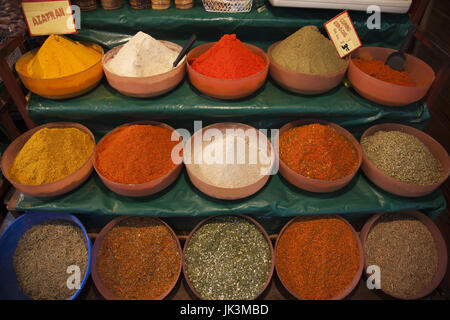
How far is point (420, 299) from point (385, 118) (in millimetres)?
978

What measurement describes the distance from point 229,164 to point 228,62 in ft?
1.67

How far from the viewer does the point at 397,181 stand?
1.34m

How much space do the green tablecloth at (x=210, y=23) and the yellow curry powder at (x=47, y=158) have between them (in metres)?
0.61

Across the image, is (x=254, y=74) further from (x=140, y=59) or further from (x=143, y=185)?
(x=143, y=185)

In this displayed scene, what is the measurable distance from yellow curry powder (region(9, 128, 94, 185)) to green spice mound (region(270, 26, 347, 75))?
1.13 meters

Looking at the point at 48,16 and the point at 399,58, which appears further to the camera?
the point at 399,58

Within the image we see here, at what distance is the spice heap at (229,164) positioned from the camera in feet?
4.31

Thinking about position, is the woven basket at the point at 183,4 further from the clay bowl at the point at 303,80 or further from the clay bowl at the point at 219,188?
the clay bowl at the point at 219,188

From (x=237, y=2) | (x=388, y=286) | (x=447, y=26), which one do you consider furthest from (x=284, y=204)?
(x=447, y=26)

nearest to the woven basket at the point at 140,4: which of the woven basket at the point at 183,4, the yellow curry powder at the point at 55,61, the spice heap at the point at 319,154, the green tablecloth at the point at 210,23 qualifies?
the green tablecloth at the point at 210,23

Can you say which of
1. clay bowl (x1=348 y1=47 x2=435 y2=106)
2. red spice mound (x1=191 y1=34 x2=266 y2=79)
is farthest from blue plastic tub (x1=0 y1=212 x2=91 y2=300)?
clay bowl (x1=348 y1=47 x2=435 y2=106)

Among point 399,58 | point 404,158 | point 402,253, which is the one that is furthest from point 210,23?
point 402,253

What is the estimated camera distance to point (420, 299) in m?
1.46
